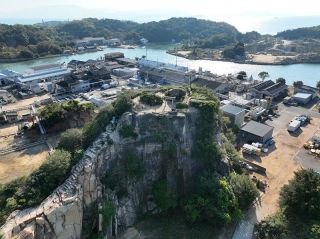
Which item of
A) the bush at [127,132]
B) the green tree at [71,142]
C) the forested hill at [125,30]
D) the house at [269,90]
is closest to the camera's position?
the bush at [127,132]

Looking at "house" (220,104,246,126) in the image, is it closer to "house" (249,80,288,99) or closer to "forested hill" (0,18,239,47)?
"house" (249,80,288,99)

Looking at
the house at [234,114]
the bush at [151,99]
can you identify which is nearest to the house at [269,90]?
the house at [234,114]

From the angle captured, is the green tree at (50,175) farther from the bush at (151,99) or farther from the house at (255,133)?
the house at (255,133)

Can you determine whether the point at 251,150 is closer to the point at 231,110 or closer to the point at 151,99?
the point at 231,110

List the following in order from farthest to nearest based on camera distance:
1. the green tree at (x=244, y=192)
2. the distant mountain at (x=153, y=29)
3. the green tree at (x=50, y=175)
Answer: the distant mountain at (x=153, y=29)
the green tree at (x=244, y=192)
the green tree at (x=50, y=175)

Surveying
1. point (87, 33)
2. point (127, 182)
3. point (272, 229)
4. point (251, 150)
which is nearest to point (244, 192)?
point (272, 229)

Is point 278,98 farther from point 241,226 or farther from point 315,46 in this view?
point 315,46
